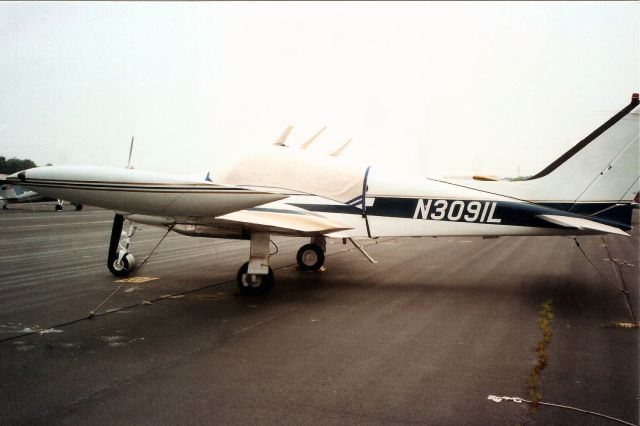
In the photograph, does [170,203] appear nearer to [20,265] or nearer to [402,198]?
[402,198]

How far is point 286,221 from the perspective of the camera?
8094mm

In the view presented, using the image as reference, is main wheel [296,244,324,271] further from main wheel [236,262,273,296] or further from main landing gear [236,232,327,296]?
main wheel [236,262,273,296]

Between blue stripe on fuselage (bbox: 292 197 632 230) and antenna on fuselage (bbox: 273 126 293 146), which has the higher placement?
antenna on fuselage (bbox: 273 126 293 146)

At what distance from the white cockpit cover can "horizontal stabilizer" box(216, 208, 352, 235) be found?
0.55 meters

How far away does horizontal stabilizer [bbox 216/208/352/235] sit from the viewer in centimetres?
764

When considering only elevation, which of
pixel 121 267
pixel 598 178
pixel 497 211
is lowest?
pixel 121 267

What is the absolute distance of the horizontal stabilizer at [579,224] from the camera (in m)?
7.36

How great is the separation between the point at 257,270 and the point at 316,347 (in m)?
2.69

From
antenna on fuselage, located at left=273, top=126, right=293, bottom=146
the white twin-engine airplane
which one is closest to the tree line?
the white twin-engine airplane

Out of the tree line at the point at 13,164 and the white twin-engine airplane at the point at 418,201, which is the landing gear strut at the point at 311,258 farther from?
the tree line at the point at 13,164

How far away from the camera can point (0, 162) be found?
7.74m

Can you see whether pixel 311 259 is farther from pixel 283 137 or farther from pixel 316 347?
pixel 316 347

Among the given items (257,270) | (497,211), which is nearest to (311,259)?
(257,270)

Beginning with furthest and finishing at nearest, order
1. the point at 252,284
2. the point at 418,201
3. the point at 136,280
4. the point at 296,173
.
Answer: the point at 136,280 → the point at 296,173 → the point at 418,201 → the point at 252,284
